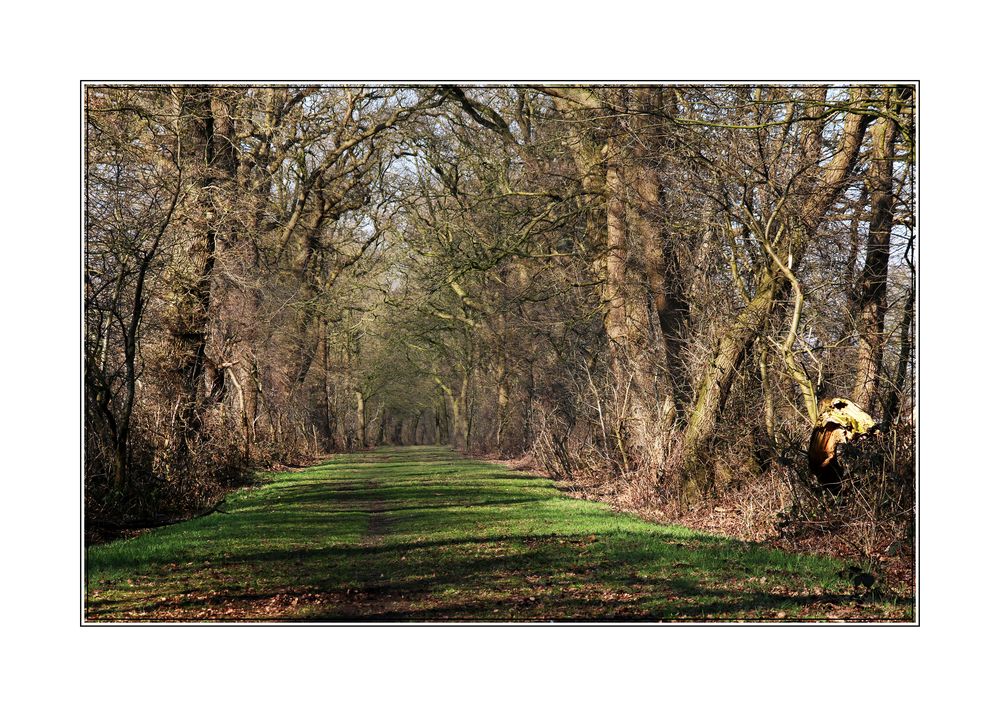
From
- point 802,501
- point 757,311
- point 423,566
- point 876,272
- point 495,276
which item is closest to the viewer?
point 423,566

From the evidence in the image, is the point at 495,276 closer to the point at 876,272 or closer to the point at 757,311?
the point at 757,311

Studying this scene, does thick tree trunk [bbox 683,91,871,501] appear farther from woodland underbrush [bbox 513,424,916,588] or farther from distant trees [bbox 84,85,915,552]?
woodland underbrush [bbox 513,424,916,588]

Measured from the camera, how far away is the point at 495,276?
10383 mm

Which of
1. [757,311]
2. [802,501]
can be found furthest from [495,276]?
[802,501]

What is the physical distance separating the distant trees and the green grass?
0.75 meters

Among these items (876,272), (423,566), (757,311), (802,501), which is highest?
(876,272)

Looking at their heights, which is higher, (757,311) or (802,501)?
(757,311)

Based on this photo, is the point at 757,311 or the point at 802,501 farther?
the point at 757,311

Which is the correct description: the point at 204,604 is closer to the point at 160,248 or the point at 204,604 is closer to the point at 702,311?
the point at 160,248

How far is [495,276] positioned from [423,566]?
12.5 feet

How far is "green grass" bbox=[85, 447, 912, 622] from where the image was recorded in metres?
7.22

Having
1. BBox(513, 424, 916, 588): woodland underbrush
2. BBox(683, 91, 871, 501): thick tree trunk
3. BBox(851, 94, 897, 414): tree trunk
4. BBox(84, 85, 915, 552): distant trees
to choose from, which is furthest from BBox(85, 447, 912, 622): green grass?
BBox(851, 94, 897, 414): tree trunk

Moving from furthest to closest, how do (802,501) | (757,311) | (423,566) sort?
(757,311)
(802,501)
(423,566)
